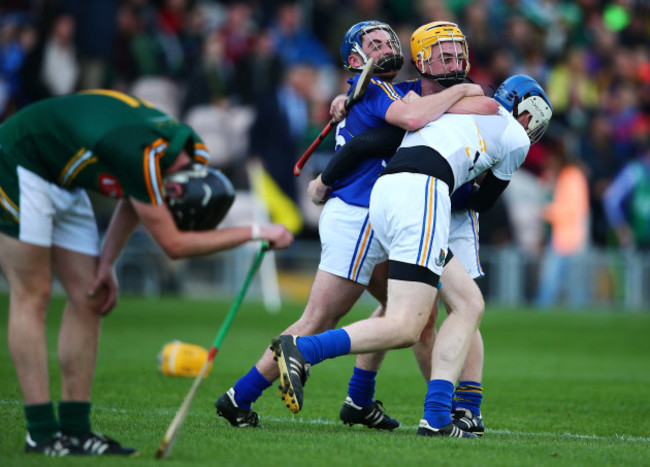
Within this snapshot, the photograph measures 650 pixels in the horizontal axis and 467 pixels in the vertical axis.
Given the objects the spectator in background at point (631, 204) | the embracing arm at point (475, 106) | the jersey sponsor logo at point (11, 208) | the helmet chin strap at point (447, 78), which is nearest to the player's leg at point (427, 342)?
the embracing arm at point (475, 106)

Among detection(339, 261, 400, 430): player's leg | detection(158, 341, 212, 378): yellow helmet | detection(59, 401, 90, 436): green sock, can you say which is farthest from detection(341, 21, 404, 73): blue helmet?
detection(158, 341, 212, 378): yellow helmet

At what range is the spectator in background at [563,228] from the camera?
63.6 feet

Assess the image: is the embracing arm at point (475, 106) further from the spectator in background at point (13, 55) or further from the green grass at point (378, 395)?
the spectator in background at point (13, 55)

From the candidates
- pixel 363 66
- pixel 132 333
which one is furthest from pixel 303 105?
pixel 363 66

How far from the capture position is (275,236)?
17.9 feet

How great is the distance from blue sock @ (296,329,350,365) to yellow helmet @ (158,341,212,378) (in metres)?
3.93

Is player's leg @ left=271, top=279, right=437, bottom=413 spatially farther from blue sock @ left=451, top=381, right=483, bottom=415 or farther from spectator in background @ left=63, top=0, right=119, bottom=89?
spectator in background @ left=63, top=0, right=119, bottom=89

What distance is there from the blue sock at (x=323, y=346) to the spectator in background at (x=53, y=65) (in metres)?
11.7

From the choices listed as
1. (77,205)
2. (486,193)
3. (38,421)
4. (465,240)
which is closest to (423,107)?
(486,193)

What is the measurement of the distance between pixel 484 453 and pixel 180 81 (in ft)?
44.6

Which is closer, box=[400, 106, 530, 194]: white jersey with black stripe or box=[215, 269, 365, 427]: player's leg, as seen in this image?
box=[400, 106, 530, 194]: white jersey with black stripe

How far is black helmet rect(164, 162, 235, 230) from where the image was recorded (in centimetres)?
548

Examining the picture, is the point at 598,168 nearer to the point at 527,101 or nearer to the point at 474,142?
the point at 527,101

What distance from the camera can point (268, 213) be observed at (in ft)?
61.0
